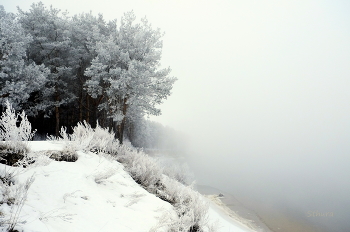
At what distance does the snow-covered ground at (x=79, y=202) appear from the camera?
7.10ft

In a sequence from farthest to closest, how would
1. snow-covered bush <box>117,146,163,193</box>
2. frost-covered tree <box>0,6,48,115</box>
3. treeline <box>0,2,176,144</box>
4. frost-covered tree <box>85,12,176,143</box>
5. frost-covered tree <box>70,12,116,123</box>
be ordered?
frost-covered tree <box>70,12,116,123</box>
frost-covered tree <box>85,12,176,143</box>
treeline <box>0,2,176,144</box>
frost-covered tree <box>0,6,48,115</box>
snow-covered bush <box>117,146,163,193</box>

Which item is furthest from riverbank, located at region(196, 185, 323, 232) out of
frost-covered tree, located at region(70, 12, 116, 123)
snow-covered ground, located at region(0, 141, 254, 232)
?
frost-covered tree, located at region(70, 12, 116, 123)

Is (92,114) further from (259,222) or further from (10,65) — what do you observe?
(259,222)

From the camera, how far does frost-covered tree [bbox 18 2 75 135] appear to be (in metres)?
14.8

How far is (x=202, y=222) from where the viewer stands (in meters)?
3.77

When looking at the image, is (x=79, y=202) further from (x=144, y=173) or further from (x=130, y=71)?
(x=130, y=71)

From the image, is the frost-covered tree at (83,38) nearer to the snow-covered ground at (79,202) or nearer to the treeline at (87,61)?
the treeline at (87,61)

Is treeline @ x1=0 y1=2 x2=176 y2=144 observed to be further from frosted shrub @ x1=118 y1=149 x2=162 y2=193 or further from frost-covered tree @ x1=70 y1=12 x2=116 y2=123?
frosted shrub @ x1=118 y1=149 x2=162 y2=193

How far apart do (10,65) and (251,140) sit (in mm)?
160178

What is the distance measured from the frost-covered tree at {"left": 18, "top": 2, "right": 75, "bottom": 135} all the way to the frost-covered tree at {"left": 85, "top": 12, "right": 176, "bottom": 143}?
288cm

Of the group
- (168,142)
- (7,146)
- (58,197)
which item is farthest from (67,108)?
(168,142)

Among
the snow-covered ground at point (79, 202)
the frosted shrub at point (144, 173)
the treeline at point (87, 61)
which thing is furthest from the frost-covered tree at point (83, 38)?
the snow-covered ground at point (79, 202)

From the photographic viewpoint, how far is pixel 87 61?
1756 centimetres

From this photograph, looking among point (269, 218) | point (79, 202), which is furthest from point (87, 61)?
point (269, 218)
